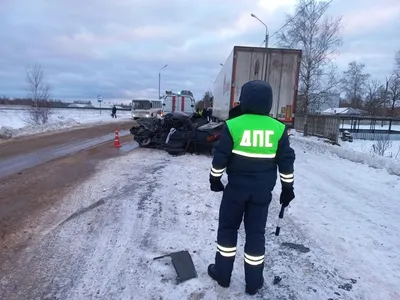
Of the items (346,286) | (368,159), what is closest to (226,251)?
(346,286)

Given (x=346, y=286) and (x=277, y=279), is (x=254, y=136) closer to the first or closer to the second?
(x=277, y=279)

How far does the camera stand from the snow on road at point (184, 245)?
129 inches

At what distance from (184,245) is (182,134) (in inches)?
291

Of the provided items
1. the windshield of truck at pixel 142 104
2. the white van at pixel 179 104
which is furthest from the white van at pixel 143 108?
the white van at pixel 179 104

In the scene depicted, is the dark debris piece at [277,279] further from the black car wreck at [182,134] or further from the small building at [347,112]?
the small building at [347,112]

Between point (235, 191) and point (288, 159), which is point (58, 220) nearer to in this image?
point (235, 191)

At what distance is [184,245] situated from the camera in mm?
4191

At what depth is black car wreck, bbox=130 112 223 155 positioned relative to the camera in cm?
1100

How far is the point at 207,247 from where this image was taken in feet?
13.6

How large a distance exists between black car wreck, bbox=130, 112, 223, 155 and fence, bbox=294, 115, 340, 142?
13705 millimetres

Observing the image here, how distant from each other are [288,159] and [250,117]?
540 mm

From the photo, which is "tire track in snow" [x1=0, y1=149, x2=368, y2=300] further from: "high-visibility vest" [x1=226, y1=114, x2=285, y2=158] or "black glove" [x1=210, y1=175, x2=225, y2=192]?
"high-visibility vest" [x1=226, y1=114, x2=285, y2=158]

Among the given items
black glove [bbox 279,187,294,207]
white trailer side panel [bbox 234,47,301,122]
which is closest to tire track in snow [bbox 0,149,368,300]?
black glove [bbox 279,187,294,207]

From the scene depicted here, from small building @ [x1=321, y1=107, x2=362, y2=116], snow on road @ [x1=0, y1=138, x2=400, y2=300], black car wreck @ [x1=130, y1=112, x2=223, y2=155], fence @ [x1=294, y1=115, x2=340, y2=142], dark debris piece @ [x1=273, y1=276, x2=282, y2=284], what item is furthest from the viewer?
small building @ [x1=321, y1=107, x2=362, y2=116]
